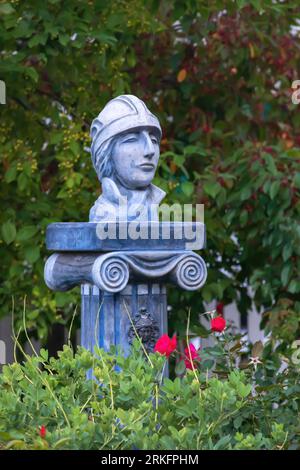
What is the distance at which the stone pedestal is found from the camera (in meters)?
5.06

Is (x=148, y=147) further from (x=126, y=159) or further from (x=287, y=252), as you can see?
(x=287, y=252)

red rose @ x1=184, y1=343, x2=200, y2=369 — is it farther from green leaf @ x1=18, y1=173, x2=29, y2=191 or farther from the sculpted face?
green leaf @ x1=18, y1=173, x2=29, y2=191

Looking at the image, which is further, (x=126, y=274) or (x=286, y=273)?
(x=286, y=273)

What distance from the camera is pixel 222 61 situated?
7281mm

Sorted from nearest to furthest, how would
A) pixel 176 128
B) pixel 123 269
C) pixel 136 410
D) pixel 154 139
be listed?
pixel 136 410
pixel 123 269
pixel 154 139
pixel 176 128

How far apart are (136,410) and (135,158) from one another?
1757mm

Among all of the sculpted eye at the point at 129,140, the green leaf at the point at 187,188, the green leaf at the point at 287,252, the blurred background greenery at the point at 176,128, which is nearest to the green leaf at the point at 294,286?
the blurred background greenery at the point at 176,128

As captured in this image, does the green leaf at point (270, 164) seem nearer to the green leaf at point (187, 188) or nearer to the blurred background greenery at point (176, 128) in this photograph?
the blurred background greenery at point (176, 128)

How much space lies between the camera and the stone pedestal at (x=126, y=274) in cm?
506

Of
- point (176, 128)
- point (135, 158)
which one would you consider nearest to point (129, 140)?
point (135, 158)

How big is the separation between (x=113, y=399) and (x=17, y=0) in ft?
9.53

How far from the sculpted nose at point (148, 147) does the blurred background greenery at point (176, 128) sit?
956 mm

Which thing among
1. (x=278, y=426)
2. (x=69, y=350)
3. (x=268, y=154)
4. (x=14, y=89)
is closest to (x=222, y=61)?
(x=268, y=154)

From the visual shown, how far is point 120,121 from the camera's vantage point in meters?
5.21
